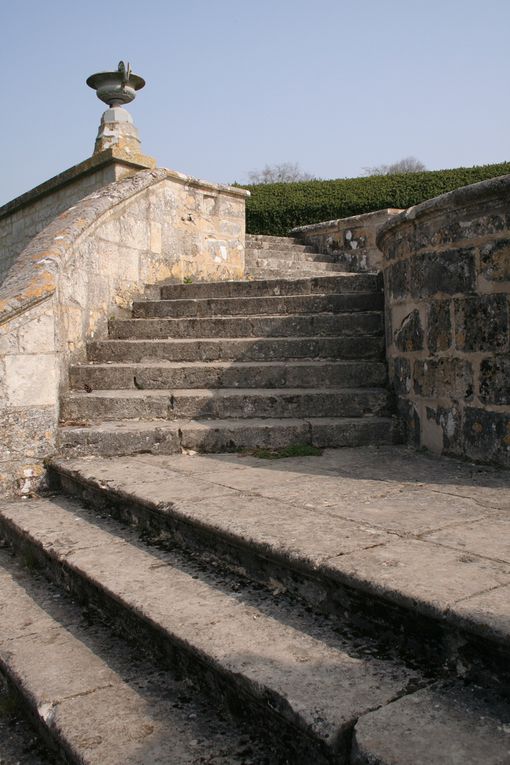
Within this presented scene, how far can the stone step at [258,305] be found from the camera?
5.74 metres

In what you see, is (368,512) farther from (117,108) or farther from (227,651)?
(117,108)

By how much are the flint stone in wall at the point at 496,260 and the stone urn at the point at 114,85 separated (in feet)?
19.6

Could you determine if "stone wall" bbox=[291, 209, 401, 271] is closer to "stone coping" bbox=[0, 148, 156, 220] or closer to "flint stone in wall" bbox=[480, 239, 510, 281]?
"stone coping" bbox=[0, 148, 156, 220]

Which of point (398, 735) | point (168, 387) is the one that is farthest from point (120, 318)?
point (398, 735)

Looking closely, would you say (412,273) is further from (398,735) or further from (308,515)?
(398,735)

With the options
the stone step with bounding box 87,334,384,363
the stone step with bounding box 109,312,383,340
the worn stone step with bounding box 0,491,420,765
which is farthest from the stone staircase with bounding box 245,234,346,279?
the worn stone step with bounding box 0,491,420,765

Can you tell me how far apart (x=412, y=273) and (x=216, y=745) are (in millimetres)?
3121

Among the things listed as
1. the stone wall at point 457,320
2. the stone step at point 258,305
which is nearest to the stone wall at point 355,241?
the stone step at point 258,305

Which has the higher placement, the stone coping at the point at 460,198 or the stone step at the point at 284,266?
the stone step at the point at 284,266

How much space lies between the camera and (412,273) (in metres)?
4.14

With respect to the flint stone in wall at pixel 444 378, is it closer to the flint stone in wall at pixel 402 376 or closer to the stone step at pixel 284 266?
the flint stone in wall at pixel 402 376

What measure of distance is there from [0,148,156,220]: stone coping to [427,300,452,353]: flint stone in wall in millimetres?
4392

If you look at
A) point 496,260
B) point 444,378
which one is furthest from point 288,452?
point 496,260

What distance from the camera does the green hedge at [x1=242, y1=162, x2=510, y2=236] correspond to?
12.2m
